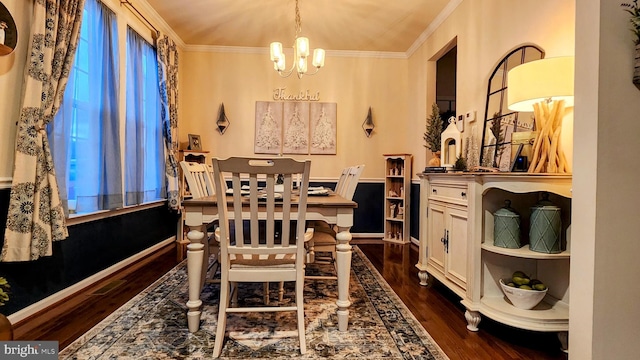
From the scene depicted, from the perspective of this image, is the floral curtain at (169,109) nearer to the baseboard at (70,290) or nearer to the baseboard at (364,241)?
the baseboard at (70,290)

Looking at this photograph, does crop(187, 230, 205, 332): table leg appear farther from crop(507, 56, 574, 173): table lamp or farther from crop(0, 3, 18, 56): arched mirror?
crop(507, 56, 574, 173): table lamp

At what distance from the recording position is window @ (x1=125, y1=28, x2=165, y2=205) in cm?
324

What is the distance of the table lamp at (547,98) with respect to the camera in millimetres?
1739

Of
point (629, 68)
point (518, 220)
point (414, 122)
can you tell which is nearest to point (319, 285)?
point (518, 220)

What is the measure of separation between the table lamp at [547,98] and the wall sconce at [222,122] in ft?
12.3

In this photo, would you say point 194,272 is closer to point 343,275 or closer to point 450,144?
point 343,275

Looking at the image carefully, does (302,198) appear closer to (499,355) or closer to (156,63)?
(499,355)

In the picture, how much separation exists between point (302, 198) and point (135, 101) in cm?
268

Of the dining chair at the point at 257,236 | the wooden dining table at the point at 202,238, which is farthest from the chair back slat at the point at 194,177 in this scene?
the dining chair at the point at 257,236

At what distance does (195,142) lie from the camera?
4.45m

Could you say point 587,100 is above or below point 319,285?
above

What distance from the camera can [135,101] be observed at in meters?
3.36

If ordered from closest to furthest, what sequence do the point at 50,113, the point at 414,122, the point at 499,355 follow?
1. the point at 499,355
2. the point at 50,113
3. the point at 414,122

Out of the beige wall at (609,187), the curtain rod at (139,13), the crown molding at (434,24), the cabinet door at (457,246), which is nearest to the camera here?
the beige wall at (609,187)
